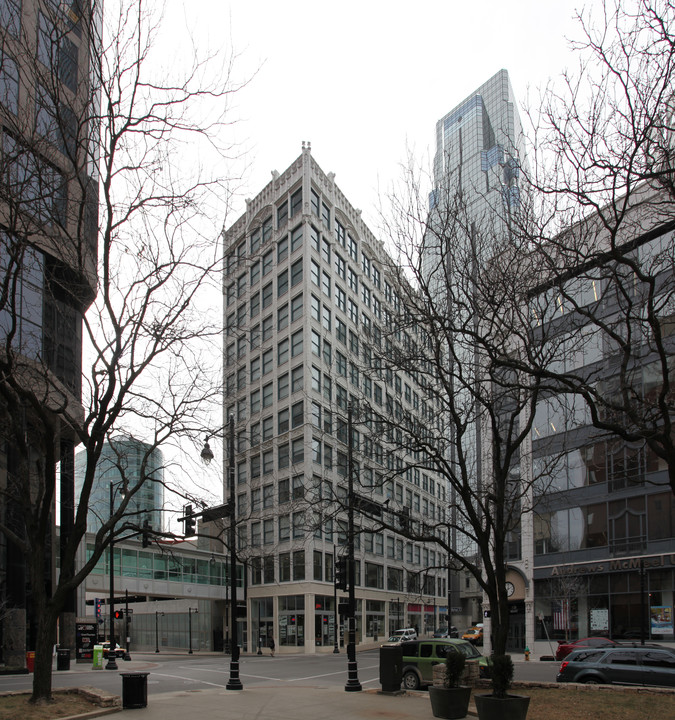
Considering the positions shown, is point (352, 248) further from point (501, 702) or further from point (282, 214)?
point (501, 702)

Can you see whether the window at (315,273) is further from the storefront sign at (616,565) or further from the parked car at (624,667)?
the parked car at (624,667)

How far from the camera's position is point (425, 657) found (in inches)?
797

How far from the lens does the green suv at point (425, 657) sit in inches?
782

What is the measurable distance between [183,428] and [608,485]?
1115 inches

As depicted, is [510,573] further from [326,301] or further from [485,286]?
[485,286]

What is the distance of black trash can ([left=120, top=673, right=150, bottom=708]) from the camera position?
15.0 m

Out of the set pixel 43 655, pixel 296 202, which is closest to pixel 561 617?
pixel 43 655

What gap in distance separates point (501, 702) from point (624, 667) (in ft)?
24.2

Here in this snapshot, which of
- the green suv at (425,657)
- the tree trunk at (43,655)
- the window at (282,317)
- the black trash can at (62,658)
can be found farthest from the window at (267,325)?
the tree trunk at (43,655)

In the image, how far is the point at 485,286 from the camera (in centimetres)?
1376

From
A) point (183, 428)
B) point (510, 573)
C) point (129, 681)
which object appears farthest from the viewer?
point (510, 573)

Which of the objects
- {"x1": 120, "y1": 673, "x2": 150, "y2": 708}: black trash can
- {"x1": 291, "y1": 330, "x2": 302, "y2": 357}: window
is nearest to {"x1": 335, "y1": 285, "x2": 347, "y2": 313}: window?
{"x1": 291, "y1": 330, "x2": 302, "y2": 357}: window

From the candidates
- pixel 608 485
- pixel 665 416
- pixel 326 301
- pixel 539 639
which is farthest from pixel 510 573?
pixel 665 416

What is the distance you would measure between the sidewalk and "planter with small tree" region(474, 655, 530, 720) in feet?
8.59
